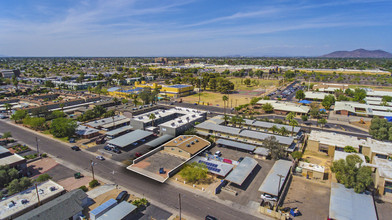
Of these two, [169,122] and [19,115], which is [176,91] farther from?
[19,115]

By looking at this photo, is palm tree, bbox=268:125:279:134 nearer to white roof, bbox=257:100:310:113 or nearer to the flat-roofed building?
the flat-roofed building

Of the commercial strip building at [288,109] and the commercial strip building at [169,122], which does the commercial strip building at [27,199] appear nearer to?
the commercial strip building at [169,122]

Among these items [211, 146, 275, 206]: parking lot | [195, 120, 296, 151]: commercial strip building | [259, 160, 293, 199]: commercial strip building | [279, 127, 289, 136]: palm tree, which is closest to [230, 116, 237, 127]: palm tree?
[195, 120, 296, 151]: commercial strip building

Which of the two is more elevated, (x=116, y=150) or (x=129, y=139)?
(x=129, y=139)

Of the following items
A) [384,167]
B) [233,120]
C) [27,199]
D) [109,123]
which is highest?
[233,120]

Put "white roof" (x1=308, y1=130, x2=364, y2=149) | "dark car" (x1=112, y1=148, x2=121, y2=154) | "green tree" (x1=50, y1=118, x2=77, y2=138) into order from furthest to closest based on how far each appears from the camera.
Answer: "green tree" (x1=50, y1=118, x2=77, y2=138) → "dark car" (x1=112, y1=148, x2=121, y2=154) → "white roof" (x1=308, y1=130, x2=364, y2=149)

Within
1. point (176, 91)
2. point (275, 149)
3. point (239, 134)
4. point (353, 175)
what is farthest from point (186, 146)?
point (176, 91)
